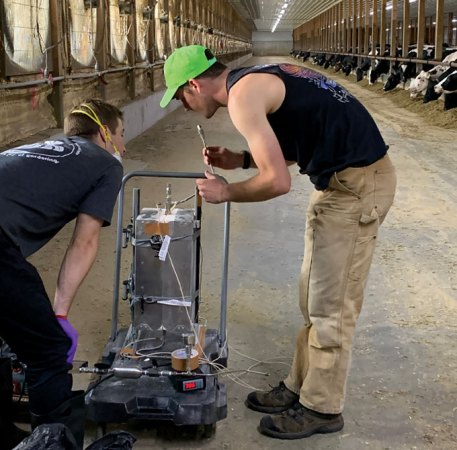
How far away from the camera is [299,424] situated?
3.16 metres

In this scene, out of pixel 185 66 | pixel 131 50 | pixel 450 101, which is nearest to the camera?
pixel 185 66

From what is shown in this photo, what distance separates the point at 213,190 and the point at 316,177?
1.51 feet

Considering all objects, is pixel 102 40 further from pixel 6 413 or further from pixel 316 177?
pixel 6 413

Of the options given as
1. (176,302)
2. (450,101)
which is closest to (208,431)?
(176,302)

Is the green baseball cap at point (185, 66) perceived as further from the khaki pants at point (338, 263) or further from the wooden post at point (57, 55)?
the wooden post at point (57, 55)

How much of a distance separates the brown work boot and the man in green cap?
12 cm

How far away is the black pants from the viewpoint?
2.33m

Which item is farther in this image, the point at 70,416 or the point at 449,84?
the point at 449,84

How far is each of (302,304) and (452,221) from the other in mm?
4004

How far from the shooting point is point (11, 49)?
733 centimetres

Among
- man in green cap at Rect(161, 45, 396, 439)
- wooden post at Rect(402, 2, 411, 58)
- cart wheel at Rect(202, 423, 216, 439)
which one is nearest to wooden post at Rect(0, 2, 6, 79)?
man in green cap at Rect(161, 45, 396, 439)

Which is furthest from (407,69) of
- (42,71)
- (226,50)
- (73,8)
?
(226,50)

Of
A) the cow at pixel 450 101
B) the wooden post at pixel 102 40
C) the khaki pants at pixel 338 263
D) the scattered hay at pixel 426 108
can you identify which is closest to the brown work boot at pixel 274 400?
the khaki pants at pixel 338 263

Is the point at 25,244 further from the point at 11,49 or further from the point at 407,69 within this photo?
the point at 407,69
